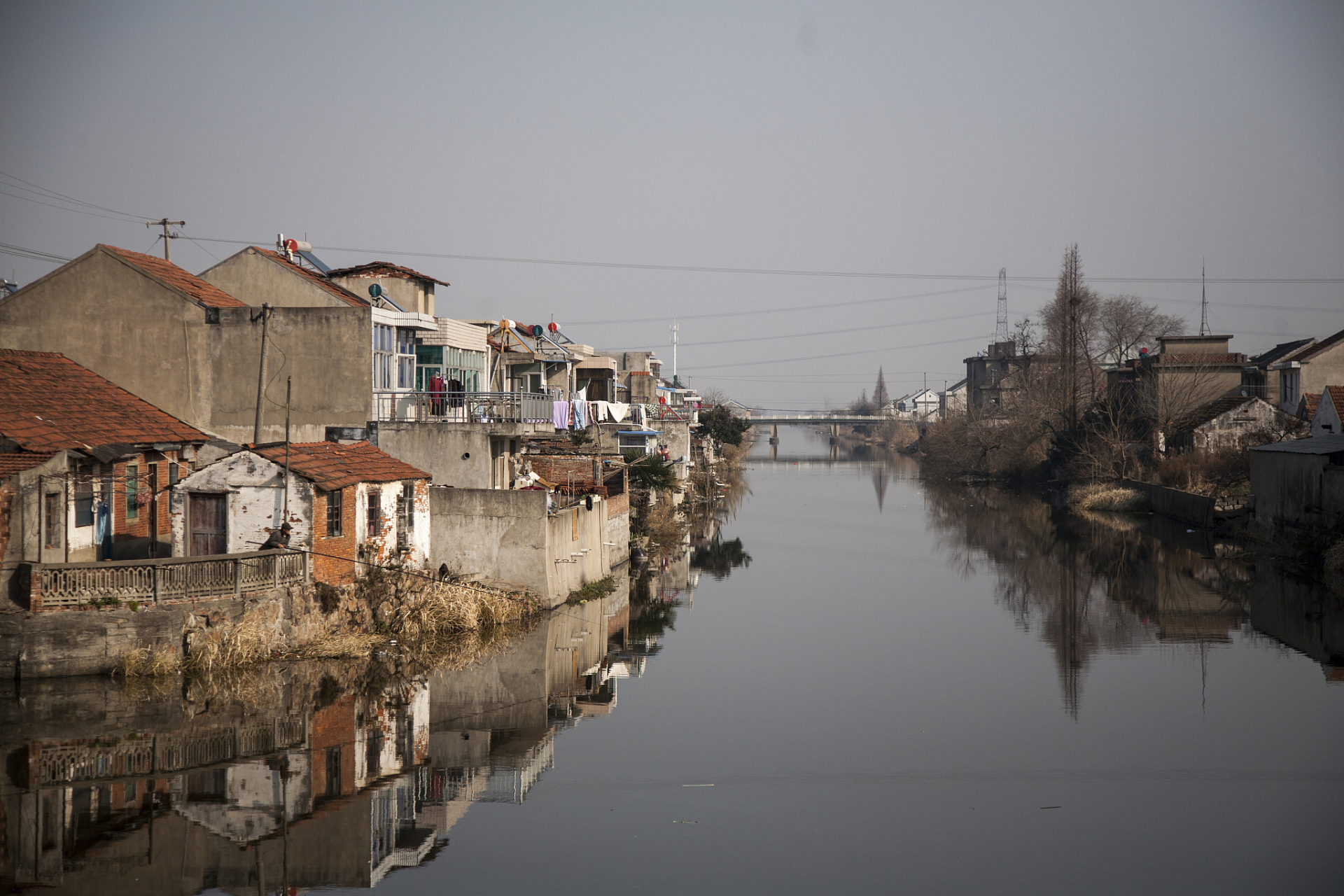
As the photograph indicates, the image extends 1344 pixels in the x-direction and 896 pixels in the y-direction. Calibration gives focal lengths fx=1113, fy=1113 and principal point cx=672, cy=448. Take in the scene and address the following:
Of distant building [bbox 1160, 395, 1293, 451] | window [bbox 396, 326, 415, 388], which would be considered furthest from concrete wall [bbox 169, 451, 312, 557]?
distant building [bbox 1160, 395, 1293, 451]

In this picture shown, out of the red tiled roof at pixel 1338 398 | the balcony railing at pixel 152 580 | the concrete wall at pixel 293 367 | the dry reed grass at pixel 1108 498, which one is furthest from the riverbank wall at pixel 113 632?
the dry reed grass at pixel 1108 498

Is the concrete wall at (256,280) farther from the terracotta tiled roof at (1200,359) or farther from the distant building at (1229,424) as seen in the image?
the terracotta tiled roof at (1200,359)

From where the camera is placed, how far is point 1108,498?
5638 centimetres

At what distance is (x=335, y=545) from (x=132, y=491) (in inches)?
260

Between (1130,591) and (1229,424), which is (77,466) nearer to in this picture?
(1130,591)

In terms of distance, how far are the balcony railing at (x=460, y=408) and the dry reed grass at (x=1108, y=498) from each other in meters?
35.8

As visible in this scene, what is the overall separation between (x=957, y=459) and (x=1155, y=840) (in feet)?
242

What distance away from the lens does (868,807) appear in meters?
15.6

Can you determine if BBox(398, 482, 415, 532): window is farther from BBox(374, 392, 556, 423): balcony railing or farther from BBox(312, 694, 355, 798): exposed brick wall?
BBox(312, 694, 355, 798): exposed brick wall

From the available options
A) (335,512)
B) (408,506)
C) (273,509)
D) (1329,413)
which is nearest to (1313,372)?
(1329,413)

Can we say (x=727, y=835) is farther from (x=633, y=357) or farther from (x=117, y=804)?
(x=633, y=357)

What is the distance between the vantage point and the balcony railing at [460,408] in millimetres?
29562

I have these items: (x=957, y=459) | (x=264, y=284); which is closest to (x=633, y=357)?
(x=957, y=459)

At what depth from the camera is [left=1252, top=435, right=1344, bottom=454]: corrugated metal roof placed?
3472cm
